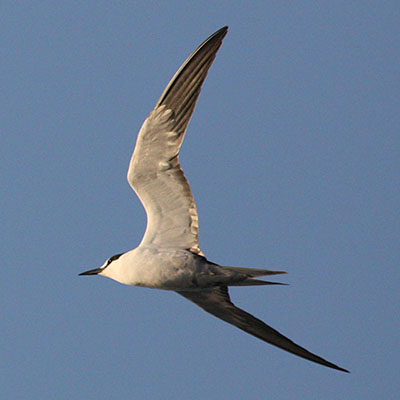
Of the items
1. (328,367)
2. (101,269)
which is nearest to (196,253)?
(101,269)

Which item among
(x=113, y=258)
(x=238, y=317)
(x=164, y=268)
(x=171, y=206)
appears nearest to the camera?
(x=164, y=268)

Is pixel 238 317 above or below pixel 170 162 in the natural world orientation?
below

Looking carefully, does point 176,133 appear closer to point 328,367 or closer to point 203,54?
point 203,54

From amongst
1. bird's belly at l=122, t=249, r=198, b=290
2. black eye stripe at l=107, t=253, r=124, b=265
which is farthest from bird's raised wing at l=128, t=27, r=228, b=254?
black eye stripe at l=107, t=253, r=124, b=265

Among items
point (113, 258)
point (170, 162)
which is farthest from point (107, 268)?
point (170, 162)

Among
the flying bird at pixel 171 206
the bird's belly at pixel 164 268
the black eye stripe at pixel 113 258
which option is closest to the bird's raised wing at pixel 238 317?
the flying bird at pixel 171 206

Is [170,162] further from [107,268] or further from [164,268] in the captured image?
[107,268]
